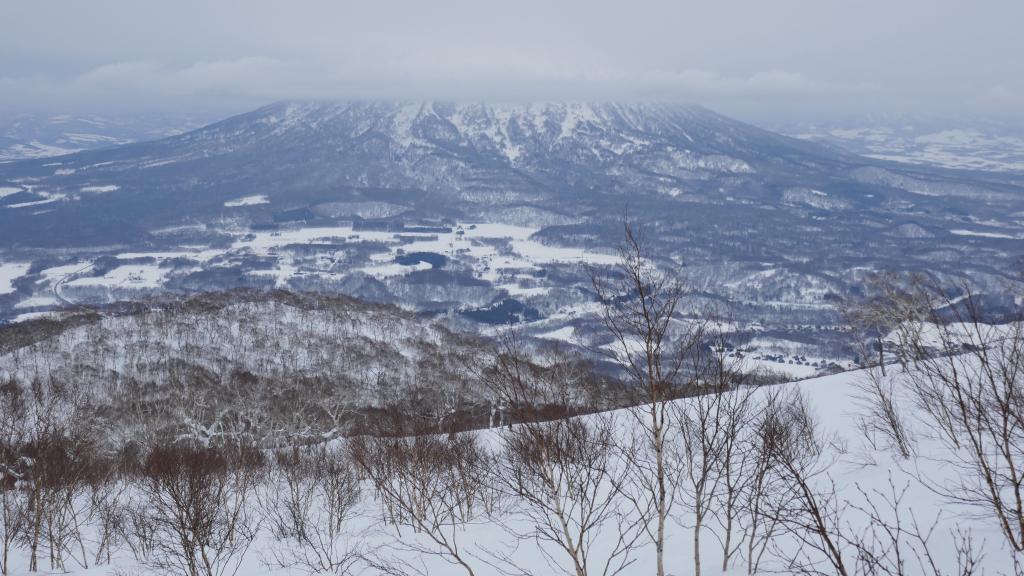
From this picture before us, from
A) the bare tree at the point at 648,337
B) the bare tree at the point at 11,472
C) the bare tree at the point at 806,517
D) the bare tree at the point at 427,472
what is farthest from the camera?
the bare tree at the point at 427,472

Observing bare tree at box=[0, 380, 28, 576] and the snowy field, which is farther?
bare tree at box=[0, 380, 28, 576]

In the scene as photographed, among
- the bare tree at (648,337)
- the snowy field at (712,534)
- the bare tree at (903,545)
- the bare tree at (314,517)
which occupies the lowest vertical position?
the bare tree at (314,517)

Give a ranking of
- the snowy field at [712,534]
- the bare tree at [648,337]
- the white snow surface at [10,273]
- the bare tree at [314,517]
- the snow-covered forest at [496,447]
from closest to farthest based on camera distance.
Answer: the bare tree at [648,337], the snow-covered forest at [496,447], the snowy field at [712,534], the bare tree at [314,517], the white snow surface at [10,273]

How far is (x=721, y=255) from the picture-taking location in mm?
192500

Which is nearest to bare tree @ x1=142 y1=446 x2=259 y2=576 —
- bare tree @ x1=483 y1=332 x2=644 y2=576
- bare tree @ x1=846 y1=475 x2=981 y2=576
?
bare tree @ x1=483 y1=332 x2=644 y2=576

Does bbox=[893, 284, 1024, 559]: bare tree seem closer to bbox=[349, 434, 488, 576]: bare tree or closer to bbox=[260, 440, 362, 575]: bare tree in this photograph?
bbox=[349, 434, 488, 576]: bare tree

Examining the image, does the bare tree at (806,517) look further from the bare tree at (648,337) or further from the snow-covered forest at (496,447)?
the bare tree at (648,337)

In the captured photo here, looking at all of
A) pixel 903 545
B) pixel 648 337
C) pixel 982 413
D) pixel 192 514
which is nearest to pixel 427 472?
pixel 192 514

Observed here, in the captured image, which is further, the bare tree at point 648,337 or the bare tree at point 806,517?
the bare tree at point 648,337

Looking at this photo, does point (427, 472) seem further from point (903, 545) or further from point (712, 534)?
point (903, 545)

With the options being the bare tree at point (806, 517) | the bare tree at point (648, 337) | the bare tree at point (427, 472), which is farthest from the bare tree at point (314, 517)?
the bare tree at point (806, 517)

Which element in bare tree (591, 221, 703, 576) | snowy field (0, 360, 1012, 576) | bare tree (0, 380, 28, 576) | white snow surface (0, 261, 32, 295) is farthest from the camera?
white snow surface (0, 261, 32, 295)

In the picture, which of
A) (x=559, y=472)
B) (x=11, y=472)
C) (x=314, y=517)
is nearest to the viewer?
(x=559, y=472)

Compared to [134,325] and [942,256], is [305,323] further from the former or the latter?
[942,256]
